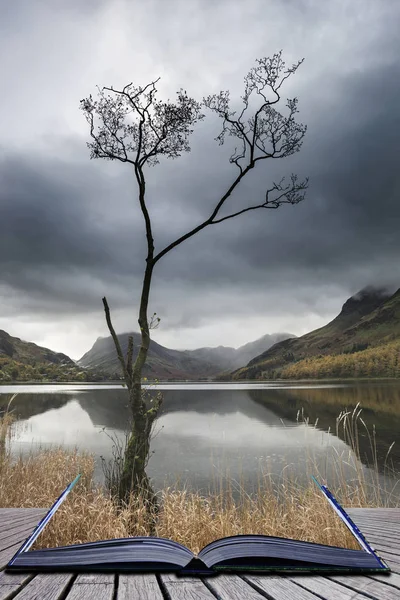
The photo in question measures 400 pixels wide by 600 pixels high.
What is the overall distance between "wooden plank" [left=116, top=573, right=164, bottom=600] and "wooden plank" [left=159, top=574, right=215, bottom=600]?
1.6 inches

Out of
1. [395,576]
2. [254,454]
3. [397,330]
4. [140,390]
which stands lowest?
[254,454]

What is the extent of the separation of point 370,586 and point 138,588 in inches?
39.5

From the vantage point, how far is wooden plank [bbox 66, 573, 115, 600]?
5.48ft

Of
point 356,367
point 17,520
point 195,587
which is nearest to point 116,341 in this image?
point 17,520

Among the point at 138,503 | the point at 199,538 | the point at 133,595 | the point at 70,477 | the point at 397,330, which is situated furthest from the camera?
the point at 397,330

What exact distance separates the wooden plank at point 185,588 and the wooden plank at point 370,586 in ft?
1.97

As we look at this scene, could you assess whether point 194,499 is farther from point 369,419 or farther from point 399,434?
point 369,419

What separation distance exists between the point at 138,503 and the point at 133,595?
5722mm

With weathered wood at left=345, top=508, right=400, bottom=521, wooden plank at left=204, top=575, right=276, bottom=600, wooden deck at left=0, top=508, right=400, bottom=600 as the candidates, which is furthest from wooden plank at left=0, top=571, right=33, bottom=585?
weathered wood at left=345, top=508, right=400, bottom=521

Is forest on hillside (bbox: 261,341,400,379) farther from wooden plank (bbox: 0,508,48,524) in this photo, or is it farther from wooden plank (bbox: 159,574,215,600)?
wooden plank (bbox: 159,574,215,600)

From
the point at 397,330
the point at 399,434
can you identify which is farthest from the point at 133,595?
the point at 397,330

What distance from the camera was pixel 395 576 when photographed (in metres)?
2.02

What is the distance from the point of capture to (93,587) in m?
1.76

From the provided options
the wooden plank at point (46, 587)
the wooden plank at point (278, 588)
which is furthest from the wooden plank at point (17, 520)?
the wooden plank at point (278, 588)
